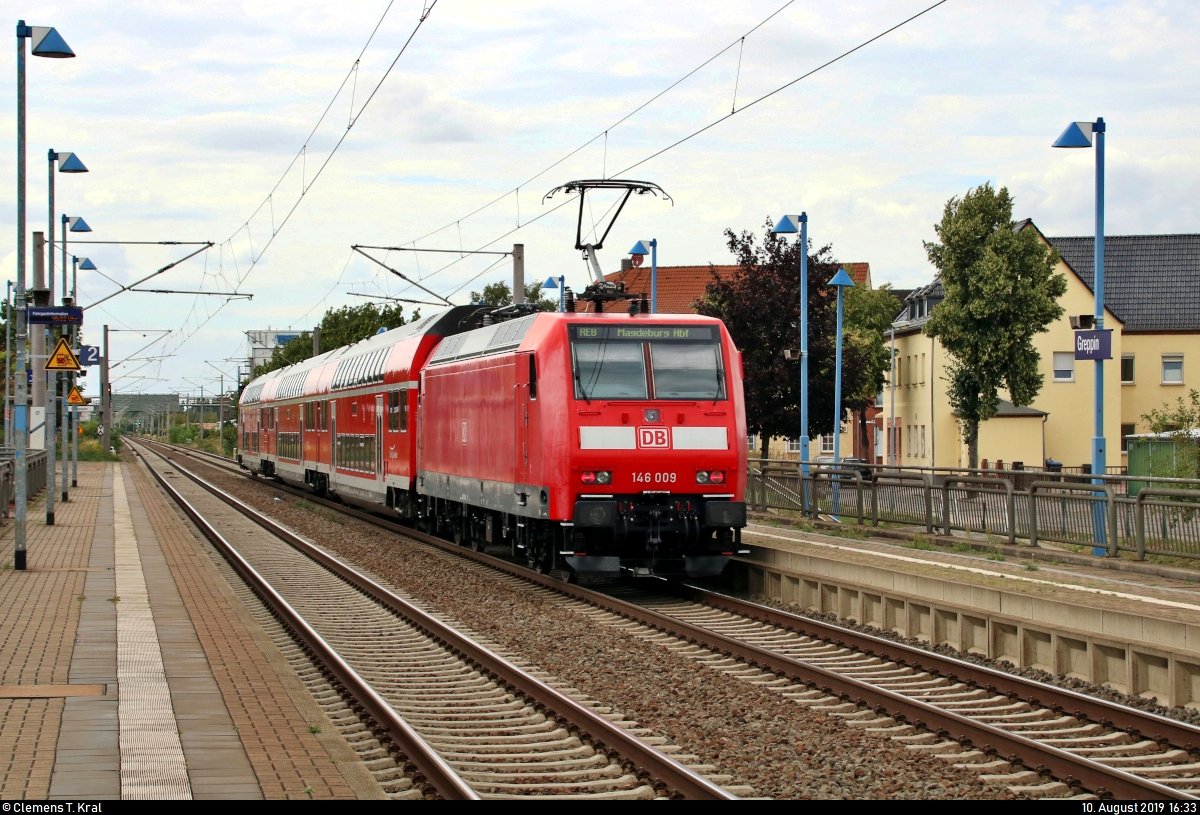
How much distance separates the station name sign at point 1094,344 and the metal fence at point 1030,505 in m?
1.68

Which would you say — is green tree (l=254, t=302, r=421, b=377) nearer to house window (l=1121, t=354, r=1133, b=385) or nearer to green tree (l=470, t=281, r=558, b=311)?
green tree (l=470, t=281, r=558, b=311)

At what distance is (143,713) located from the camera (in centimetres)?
852

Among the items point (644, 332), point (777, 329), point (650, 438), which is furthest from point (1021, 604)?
point (777, 329)

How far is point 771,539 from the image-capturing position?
71.9 ft

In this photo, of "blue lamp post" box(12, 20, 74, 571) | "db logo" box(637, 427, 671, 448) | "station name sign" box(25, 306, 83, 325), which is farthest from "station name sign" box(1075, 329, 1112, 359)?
"blue lamp post" box(12, 20, 74, 571)

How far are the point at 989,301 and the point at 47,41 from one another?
3374cm

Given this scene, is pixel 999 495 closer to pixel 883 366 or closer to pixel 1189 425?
pixel 1189 425

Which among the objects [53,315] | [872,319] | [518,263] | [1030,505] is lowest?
[1030,505]

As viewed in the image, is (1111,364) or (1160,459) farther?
(1111,364)

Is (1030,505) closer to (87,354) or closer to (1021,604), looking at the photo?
(1021,604)

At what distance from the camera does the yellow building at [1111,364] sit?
5625cm

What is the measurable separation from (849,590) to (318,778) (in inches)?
346

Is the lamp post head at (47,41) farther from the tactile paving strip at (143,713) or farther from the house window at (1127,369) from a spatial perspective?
the house window at (1127,369)

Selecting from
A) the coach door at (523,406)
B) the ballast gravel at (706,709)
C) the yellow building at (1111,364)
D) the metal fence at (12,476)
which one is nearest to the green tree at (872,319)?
the yellow building at (1111,364)
